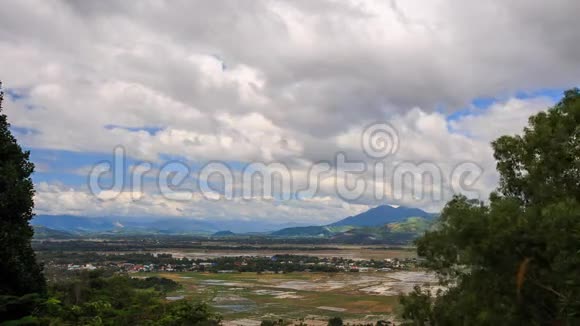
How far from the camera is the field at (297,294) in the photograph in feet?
181

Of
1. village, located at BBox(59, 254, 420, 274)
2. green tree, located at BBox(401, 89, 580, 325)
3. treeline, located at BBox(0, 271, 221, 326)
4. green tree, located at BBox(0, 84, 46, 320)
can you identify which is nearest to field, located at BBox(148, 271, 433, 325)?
village, located at BBox(59, 254, 420, 274)

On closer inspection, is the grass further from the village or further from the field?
the village

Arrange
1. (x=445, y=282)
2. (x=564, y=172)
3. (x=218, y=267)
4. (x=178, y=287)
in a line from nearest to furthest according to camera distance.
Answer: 1. (x=564, y=172)
2. (x=445, y=282)
3. (x=178, y=287)
4. (x=218, y=267)

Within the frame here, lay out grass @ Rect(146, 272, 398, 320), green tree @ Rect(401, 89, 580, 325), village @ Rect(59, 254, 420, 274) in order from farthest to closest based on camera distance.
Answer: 1. village @ Rect(59, 254, 420, 274)
2. grass @ Rect(146, 272, 398, 320)
3. green tree @ Rect(401, 89, 580, 325)

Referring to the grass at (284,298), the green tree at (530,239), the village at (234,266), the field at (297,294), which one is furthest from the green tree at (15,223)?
the village at (234,266)

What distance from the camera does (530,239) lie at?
12.3 meters

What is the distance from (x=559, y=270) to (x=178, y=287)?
69656mm

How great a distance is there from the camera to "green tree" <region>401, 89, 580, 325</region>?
37.6ft

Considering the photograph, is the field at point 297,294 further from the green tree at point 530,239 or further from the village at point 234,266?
the green tree at point 530,239

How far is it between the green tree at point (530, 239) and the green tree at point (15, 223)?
1141 centimetres

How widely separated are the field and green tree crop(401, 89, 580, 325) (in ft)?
88.0

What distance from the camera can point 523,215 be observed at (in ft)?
41.4

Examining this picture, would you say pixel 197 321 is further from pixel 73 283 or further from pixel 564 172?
pixel 564 172

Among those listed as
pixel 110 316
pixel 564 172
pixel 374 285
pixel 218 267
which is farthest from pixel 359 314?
pixel 218 267
